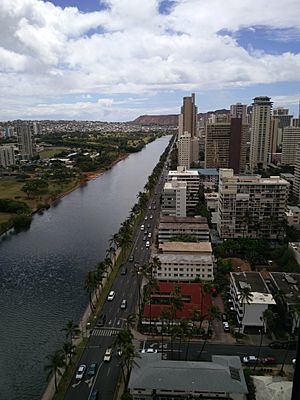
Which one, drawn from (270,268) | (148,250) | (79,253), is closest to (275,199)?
(270,268)

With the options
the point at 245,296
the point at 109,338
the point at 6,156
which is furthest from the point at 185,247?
the point at 6,156

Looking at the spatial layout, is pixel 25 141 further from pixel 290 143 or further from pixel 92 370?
pixel 92 370

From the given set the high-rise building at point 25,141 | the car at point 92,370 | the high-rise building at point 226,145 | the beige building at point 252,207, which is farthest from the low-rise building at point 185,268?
the high-rise building at point 25,141

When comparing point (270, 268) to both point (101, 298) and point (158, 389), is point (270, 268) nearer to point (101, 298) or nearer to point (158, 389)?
point (101, 298)

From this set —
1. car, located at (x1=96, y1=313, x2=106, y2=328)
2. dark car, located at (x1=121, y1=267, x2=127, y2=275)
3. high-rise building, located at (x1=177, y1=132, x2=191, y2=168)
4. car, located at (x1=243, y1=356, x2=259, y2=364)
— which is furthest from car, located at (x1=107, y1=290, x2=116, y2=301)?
high-rise building, located at (x1=177, y1=132, x2=191, y2=168)

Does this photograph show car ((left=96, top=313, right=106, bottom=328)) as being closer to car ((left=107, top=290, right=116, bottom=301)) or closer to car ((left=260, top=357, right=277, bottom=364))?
car ((left=107, top=290, right=116, bottom=301))

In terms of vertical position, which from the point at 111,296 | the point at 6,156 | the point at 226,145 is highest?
the point at 226,145
